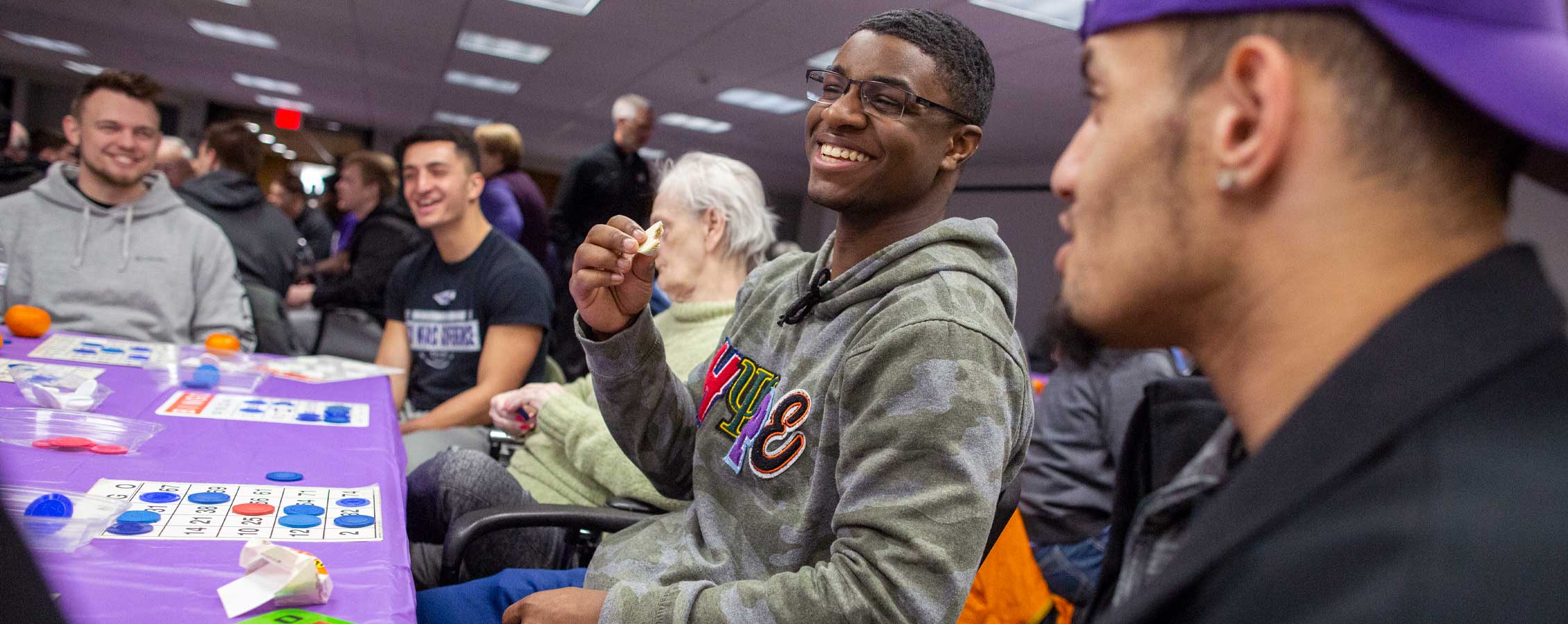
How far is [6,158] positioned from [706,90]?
19.4ft

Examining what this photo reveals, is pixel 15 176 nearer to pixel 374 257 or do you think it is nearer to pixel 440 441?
pixel 374 257

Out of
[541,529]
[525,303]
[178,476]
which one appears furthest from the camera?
[525,303]

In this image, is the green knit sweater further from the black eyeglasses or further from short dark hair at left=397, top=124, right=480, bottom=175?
short dark hair at left=397, top=124, right=480, bottom=175

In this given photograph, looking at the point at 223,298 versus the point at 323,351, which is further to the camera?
the point at 323,351

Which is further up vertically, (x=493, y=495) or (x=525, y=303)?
(x=525, y=303)

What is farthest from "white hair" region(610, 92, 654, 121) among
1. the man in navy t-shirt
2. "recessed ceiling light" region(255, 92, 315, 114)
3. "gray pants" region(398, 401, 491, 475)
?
"recessed ceiling light" region(255, 92, 315, 114)

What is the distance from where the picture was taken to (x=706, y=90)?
868 cm

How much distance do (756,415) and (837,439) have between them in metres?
0.17

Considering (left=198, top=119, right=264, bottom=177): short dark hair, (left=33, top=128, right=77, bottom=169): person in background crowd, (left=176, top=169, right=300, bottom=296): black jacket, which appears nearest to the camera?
(left=176, top=169, right=300, bottom=296): black jacket

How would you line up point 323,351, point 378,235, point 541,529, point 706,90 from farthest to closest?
point 706,90 → point 378,235 → point 323,351 → point 541,529

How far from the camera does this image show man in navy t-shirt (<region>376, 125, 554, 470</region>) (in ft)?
8.33

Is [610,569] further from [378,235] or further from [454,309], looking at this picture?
[378,235]

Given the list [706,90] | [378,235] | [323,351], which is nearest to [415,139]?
[323,351]

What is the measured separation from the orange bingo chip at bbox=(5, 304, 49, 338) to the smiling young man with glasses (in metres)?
1.41
